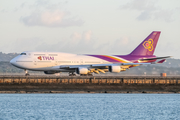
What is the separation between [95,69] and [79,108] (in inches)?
1498

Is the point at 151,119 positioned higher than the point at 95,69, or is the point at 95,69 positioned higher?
the point at 95,69

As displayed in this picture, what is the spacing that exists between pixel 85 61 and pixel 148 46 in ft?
58.3

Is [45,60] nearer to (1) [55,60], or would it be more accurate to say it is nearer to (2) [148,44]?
(1) [55,60]

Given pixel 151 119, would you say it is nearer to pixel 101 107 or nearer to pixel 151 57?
pixel 101 107

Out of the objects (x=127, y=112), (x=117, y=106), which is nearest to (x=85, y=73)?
(x=117, y=106)

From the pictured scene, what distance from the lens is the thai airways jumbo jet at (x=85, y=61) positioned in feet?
340

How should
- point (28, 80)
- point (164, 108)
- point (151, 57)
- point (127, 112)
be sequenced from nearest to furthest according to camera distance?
point (127, 112) → point (164, 108) → point (28, 80) → point (151, 57)

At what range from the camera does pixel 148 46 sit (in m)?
117

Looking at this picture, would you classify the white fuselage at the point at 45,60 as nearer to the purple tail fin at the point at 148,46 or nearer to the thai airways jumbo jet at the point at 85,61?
the thai airways jumbo jet at the point at 85,61

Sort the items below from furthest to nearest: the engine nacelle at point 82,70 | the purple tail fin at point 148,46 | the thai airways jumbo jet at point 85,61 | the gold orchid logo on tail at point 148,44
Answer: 1. the gold orchid logo on tail at point 148,44
2. the purple tail fin at point 148,46
3. the engine nacelle at point 82,70
4. the thai airways jumbo jet at point 85,61

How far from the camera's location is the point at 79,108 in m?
71.7

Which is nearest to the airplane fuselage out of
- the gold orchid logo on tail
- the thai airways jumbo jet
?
the thai airways jumbo jet

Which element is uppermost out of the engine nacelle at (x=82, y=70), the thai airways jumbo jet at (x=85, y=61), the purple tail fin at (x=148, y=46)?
the purple tail fin at (x=148, y=46)

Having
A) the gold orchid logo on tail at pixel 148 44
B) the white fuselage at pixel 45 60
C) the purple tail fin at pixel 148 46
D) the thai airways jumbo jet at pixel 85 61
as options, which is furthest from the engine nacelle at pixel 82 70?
the gold orchid logo on tail at pixel 148 44
